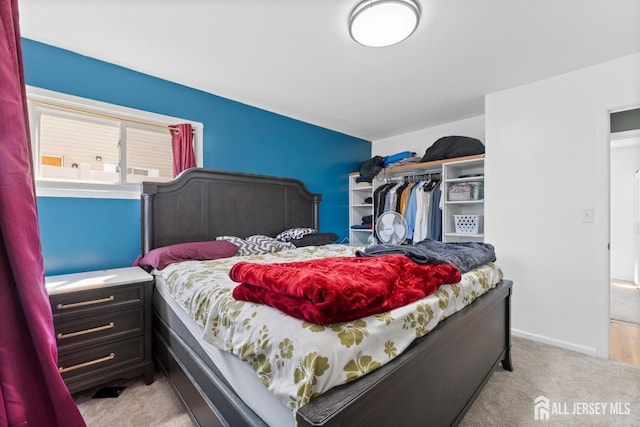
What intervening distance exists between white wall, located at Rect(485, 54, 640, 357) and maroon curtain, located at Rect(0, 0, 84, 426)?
10.6 ft

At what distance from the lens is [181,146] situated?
2.62 metres

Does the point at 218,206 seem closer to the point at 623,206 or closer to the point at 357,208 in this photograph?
the point at 357,208

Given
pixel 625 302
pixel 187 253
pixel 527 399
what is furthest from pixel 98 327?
pixel 625 302

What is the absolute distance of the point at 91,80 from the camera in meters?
2.22

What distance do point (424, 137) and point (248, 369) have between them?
384 cm

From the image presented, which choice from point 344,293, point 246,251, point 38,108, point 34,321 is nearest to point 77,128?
point 38,108

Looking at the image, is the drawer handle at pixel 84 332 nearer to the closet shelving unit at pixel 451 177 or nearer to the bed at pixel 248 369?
the bed at pixel 248 369

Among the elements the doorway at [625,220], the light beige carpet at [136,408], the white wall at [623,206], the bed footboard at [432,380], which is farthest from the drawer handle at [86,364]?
the white wall at [623,206]

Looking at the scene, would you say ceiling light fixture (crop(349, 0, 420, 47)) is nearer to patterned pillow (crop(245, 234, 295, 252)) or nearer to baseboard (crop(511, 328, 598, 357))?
patterned pillow (crop(245, 234, 295, 252))

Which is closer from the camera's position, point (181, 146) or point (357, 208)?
point (181, 146)

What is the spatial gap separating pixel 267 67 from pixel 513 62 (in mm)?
2007

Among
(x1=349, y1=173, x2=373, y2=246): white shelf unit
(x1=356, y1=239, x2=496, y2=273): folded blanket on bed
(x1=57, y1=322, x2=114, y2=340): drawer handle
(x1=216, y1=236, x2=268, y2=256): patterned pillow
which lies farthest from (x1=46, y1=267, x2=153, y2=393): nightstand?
(x1=349, y1=173, x2=373, y2=246): white shelf unit

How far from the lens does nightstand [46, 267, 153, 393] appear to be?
1.65m

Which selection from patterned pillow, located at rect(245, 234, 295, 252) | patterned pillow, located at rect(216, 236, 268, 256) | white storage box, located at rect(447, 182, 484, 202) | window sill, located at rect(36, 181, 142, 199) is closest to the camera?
window sill, located at rect(36, 181, 142, 199)
